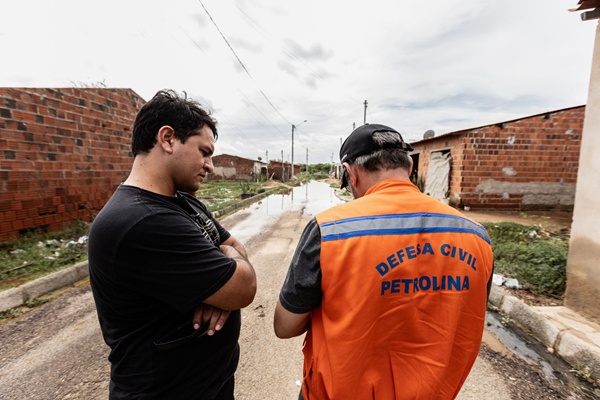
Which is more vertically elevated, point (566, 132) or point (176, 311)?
point (566, 132)

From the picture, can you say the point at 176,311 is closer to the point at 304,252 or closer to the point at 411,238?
the point at 304,252

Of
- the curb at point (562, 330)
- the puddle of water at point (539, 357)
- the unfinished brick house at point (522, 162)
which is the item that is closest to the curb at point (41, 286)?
the puddle of water at point (539, 357)

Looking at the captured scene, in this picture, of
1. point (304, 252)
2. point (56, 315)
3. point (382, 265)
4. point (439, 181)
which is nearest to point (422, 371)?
point (382, 265)

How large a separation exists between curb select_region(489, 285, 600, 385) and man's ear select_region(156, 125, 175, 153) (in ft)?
12.0

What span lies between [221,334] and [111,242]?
67 cm

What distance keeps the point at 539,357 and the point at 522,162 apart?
822cm

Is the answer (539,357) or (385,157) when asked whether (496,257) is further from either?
(385,157)

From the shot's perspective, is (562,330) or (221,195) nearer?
(562,330)

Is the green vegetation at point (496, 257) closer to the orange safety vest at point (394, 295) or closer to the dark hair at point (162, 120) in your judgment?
the orange safety vest at point (394, 295)

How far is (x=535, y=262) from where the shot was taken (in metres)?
4.19

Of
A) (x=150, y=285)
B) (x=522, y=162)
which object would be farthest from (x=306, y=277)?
(x=522, y=162)

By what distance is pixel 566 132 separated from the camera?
836 cm

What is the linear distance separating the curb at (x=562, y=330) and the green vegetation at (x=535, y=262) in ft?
1.86

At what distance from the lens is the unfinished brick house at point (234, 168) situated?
32.6m
